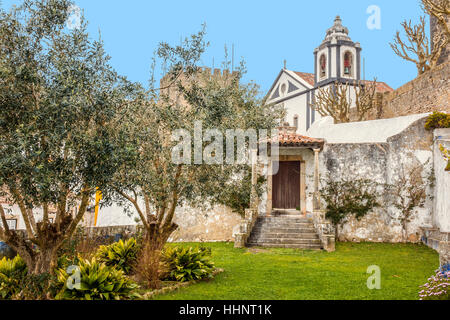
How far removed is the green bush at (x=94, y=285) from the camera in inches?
250

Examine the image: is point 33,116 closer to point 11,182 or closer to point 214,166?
point 11,182

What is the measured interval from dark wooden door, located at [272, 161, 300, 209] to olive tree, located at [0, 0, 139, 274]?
11.6 metres

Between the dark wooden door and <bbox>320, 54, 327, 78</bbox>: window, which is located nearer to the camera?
the dark wooden door

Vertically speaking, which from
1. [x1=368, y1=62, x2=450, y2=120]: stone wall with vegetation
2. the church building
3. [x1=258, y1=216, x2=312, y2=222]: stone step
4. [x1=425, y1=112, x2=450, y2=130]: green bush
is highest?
the church building

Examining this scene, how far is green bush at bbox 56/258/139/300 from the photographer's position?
20.8ft

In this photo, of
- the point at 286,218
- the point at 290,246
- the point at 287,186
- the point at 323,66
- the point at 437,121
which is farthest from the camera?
the point at 323,66

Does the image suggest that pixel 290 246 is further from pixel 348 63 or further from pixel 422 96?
pixel 348 63

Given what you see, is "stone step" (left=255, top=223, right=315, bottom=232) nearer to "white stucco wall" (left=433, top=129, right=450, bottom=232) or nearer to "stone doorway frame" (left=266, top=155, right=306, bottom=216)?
"stone doorway frame" (left=266, top=155, right=306, bottom=216)

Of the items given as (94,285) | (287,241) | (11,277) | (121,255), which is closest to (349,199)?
(287,241)

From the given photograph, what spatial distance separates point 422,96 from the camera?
2003 centimetres

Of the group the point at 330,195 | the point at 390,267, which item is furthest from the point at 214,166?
the point at 330,195

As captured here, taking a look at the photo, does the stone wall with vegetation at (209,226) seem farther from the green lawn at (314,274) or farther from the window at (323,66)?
the window at (323,66)

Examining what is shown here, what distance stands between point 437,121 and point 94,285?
14.4 meters

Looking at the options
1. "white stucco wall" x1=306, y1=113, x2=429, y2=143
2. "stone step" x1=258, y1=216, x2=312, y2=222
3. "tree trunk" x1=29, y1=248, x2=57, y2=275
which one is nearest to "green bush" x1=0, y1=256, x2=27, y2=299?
"tree trunk" x1=29, y1=248, x2=57, y2=275
